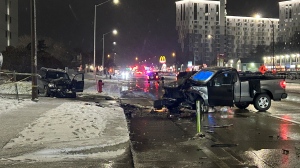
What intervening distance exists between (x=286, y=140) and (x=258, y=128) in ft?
6.61

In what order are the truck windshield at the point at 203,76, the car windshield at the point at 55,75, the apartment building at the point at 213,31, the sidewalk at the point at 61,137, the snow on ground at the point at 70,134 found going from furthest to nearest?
the apartment building at the point at 213,31
the car windshield at the point at 55,75
the truck windshield at the point at 203,76
the snow on ground at the point at 70,134
the sidewalk at the point at 61,137

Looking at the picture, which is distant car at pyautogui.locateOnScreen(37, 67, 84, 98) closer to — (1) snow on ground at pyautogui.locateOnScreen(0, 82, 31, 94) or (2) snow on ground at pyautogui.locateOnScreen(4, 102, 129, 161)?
(1) snow on ground at pyautogui.locateOnScreen(0, 82, 31, 94)

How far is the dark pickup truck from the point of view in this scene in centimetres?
1493

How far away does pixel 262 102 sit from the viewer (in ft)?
52.9

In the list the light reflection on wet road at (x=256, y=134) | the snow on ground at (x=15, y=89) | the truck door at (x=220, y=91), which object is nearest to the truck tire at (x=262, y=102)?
the light reflection on wet road at (x=256, y=134)

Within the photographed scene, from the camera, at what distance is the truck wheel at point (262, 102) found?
631 inches

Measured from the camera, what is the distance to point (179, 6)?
572ft

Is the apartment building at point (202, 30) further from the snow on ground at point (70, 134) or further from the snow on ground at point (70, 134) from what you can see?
the snow on ground at point (70, 134)

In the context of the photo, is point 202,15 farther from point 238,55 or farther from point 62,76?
point 62,76

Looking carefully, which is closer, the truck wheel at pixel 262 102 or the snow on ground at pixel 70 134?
the snow on ground at pixel 70 134

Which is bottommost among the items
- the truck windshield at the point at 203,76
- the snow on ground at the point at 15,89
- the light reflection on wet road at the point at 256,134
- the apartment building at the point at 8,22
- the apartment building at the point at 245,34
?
the light reflection on wet road at the point at 256,134

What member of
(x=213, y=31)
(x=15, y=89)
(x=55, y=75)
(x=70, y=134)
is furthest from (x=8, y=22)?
(x=213, y=31)

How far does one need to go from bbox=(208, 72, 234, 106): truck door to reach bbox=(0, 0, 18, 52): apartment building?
49.1 m

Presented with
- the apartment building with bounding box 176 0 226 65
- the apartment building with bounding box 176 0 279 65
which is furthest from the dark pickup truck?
the apartment building with bounding box 176 0 226 65
